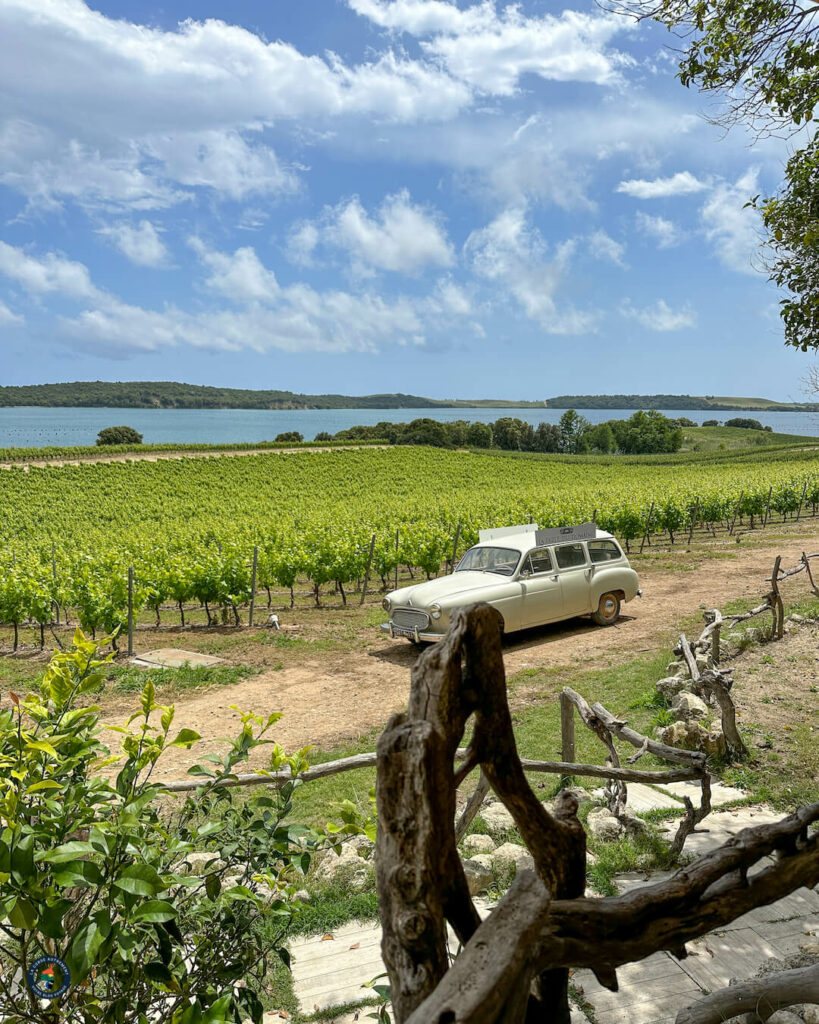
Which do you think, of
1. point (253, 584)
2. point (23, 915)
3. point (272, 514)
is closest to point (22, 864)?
point (23, 915)

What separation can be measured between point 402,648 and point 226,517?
20758 millimetres

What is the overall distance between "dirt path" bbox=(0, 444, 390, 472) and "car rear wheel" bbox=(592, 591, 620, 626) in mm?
45331

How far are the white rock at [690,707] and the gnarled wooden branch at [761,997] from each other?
4.42 metres

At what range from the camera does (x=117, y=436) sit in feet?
265

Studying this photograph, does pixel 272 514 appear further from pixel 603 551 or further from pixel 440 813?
pixel 440 813

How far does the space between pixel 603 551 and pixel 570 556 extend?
98cm

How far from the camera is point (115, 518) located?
33438mm

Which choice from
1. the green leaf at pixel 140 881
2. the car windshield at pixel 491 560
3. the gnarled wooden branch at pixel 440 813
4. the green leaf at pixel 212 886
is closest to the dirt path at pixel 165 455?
the car windshield at pixel 491 560

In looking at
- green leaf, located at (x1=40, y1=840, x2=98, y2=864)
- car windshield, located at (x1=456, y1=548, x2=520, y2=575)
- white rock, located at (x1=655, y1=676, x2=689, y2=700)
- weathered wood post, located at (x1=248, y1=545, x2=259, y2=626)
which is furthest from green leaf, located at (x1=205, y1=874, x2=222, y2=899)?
weathered wood post, located at (x1=248, y1=545, x2=259, y2=626)

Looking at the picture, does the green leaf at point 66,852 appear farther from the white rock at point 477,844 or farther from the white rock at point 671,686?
the white rock at point 671,686

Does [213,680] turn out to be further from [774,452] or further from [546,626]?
[774,452]

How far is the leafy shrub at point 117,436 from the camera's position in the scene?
259 ft

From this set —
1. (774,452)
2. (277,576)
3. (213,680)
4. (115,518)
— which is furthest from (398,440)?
(213,680)

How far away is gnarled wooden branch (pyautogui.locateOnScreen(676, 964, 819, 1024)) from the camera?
264 centimetres
